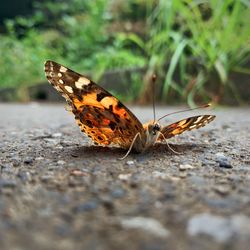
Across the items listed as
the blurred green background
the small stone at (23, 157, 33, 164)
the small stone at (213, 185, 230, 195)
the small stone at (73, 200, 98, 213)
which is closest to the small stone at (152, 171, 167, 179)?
the small stone at (213, 185, 230, 195)

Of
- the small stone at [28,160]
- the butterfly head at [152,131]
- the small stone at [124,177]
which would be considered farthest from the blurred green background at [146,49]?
the small stone at [124,177]

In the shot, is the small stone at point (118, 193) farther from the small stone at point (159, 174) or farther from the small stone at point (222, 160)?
the small stone at point (222, 160)

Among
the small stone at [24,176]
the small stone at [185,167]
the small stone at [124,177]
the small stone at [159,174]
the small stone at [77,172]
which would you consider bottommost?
the small stone at [185,167]

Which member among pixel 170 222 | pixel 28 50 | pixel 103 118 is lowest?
pixel 170 222

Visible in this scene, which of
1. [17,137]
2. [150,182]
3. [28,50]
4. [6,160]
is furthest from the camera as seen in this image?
[28,50]

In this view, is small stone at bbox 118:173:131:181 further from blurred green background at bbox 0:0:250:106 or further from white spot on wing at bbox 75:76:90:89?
blurred green background at bbox 0:0:250:106

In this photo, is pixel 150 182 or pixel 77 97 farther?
pixel 77 97

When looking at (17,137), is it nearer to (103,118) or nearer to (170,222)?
(103,118)

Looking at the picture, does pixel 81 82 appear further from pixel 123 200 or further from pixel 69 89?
pixel 123 200

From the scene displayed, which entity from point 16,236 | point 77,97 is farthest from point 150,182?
point 77,97
